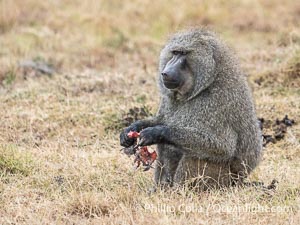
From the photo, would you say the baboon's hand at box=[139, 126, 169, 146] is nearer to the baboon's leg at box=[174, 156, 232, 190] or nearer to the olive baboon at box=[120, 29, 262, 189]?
the olive baboon at box=[120, 29, 262, 189]

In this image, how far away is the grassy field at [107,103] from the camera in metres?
4.39

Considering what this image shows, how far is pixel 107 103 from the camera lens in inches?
294

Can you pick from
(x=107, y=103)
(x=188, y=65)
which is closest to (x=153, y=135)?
(x=188, y=65)

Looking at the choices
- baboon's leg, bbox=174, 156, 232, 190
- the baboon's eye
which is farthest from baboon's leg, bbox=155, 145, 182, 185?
the baboon's eye

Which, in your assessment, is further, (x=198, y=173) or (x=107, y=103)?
(x=107, y=103)

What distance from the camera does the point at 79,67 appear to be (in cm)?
908

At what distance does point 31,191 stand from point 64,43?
508 centimetres

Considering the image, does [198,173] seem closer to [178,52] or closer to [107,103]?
[178,52]

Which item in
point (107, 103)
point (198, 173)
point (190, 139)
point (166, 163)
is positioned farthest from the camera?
point (107, 103)

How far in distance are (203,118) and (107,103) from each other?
2833 mm

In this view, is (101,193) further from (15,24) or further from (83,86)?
(15,24)

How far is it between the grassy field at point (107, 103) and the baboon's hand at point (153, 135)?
0.32 metres

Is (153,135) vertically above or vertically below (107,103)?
above

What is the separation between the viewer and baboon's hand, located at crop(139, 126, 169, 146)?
15.4 feet
